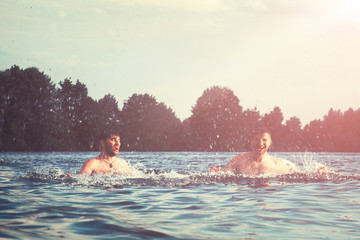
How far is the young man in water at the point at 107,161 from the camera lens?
42.0ft

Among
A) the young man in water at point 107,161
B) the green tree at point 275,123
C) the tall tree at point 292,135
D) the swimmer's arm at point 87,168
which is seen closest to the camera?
the swimmer's arm at point 87,168

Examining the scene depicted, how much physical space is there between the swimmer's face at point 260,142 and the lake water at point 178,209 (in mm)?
1410

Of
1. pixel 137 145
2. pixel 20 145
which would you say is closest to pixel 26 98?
pixel 20 145

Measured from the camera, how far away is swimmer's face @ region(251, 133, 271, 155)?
1311 centimetres

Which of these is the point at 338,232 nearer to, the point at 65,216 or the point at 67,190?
the point at 65,216

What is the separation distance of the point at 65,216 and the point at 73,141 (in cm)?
6687

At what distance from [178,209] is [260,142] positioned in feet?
21.0

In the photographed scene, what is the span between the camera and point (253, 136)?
43.5 ft

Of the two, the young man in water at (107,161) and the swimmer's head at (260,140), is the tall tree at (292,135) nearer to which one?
the swimmer's head at (260,140)

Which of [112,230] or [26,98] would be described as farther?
[26,98]

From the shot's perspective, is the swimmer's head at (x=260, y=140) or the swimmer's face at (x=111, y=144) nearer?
the swimmer's face at (x=111, y=144)

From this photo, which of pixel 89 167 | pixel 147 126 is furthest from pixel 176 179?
pixel 147 126

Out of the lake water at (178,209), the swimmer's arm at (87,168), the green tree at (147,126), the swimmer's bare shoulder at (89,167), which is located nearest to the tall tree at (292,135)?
the green tree at (147,126)

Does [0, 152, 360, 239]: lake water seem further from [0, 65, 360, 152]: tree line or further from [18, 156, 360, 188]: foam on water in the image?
[0, 65, 360, 152]: tree line
